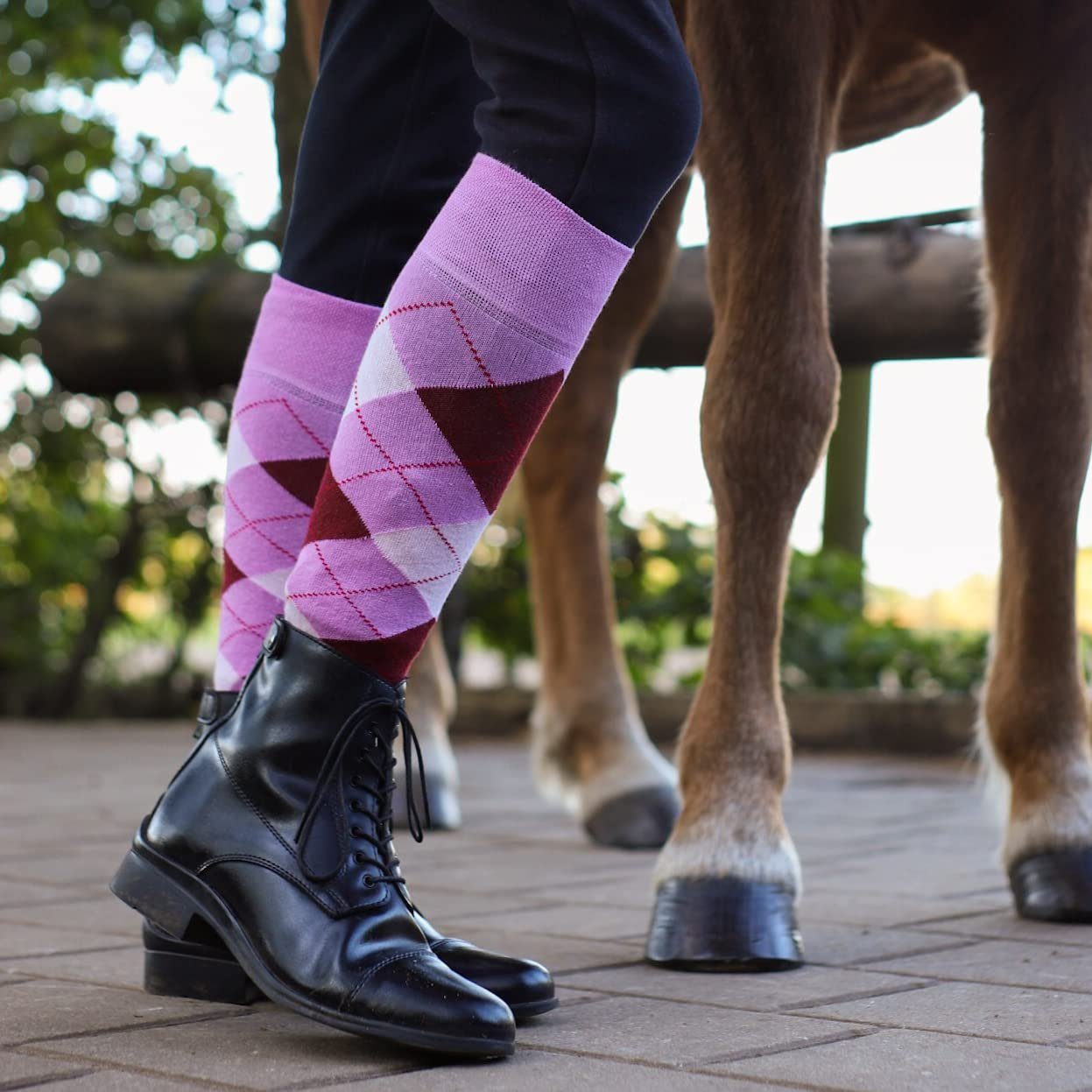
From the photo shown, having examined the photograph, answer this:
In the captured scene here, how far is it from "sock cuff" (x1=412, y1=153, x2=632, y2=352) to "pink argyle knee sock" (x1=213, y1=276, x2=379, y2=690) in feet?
0.97

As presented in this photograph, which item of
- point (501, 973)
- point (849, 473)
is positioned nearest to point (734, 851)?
point (501, 973)

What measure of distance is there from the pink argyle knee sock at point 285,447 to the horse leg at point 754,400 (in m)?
0.44

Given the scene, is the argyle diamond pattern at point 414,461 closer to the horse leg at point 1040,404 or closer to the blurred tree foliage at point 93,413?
the horse leg at point 1040,404

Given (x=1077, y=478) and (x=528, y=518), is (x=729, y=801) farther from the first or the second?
(x=528, y=518)

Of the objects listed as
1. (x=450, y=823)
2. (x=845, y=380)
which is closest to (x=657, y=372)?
(x=845, y=380)

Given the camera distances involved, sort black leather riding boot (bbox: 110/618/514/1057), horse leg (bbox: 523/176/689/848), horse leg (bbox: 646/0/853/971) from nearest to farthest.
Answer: black leather riding boot (bbox: 110/618/514/1057), horse leg (bbox: 646/0/853/971), horse leg (bbox: 523/176/689/848)

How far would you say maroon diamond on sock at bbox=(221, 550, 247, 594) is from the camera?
1512 millimetres

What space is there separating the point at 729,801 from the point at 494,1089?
0.64 metres

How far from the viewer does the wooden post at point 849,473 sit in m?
5.97

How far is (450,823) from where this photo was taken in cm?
274

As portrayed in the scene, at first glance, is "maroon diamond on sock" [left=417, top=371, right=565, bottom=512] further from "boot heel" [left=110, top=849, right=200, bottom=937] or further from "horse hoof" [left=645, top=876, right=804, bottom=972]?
"horse hoof" [left=645, top=876, right=804, bottom=972]

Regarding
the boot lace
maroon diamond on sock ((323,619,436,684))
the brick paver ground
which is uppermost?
maroon diamond on sock ((323,619,436,684))

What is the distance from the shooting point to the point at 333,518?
4.10 feet

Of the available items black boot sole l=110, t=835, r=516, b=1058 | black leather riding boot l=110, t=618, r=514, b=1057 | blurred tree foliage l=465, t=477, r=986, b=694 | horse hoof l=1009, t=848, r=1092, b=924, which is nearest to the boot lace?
black leather riding boot l=110, t=618, r=514, b=1057
